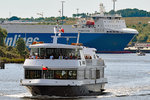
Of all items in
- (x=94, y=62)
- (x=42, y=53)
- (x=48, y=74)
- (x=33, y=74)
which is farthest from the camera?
(x=94, y=62)

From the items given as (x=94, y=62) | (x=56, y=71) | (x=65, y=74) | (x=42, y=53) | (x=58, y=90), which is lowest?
(x=58, y=90)

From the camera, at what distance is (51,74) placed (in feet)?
168

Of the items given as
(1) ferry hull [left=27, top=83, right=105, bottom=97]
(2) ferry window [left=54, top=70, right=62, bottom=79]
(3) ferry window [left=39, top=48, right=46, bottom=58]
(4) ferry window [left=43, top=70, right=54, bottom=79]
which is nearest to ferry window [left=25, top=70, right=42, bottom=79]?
(4) ferry window [left=43, top=70, right=54, bottom=79]

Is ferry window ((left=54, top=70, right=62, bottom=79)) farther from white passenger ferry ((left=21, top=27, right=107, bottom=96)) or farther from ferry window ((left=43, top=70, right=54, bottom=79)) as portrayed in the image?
ferry window ((left=43, top=70, right=54, bottom=79))

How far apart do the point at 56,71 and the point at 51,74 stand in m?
0.50

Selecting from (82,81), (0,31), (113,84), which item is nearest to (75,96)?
(82,81)

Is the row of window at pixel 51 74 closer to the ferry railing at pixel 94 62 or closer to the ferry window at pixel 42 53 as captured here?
the ferry window at pixel 42 53

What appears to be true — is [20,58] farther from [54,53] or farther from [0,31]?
[54,53]

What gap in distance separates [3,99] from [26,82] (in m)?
3.09

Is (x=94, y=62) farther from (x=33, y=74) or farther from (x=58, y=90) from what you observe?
(x=33, y=74)

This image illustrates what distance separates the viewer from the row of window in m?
51.1

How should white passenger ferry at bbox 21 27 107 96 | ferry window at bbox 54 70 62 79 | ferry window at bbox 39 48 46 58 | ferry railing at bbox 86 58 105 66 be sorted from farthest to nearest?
ferry railing at bbox 86 58 105 66
ferry window at bbox 39 48 46 58
ferry window at bbox 54 70 62 79
white passenger ferry at bbox 21 27 107 96

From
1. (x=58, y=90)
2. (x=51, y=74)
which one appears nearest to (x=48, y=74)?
(x=51, y=74)

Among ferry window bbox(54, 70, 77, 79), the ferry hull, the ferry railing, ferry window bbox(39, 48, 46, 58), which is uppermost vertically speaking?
ferry window bbox(39, 48, 46, 58)
